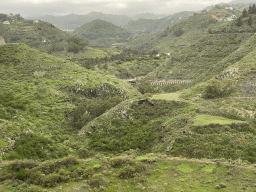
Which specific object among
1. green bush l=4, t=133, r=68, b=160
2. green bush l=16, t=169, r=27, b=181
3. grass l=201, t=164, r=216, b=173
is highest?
green bush l=16, t=169, r=27, b=181

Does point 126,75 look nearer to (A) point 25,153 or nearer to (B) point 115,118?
(B) point 115,118

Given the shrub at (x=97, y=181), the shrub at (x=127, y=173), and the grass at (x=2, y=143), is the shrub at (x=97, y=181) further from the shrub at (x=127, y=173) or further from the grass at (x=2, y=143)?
the grass at (x=2, y=143)

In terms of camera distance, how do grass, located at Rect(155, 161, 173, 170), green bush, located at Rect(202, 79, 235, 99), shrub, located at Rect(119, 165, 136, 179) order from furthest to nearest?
green bush, located at Rect(202, 79, 235, 99)
grass, located at Rect(155, 161, 173, 170)
shrub, located at Rect(119, 165, 136, 179)

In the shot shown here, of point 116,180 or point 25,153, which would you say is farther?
point 25,153

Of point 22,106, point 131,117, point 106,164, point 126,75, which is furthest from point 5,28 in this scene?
point 106,164

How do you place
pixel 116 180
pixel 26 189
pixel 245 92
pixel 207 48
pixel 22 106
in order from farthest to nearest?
pixel 207 48 → pixel 245 92 → pixel 22 106 → pixel 116 180 → pixel 26 189

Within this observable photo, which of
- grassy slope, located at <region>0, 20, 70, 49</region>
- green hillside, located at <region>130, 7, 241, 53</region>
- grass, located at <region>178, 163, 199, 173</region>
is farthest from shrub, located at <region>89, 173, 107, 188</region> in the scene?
green hillside, located at <region>130, 7, 241, 53</region>

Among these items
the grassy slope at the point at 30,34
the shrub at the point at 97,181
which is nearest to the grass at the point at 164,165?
the shrub at the point at 97,181

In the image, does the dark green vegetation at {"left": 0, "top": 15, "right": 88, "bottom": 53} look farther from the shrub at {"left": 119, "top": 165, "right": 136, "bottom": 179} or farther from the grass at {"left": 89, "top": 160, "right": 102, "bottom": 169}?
the shrub at {"left": 119, "top": 165, "right": 136, "bottom": 179}

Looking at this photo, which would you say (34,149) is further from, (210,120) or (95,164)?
(210,120)

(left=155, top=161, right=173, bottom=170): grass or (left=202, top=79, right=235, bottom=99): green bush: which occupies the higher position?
(left=202, top=79, right=235, bottom=99): green bush
